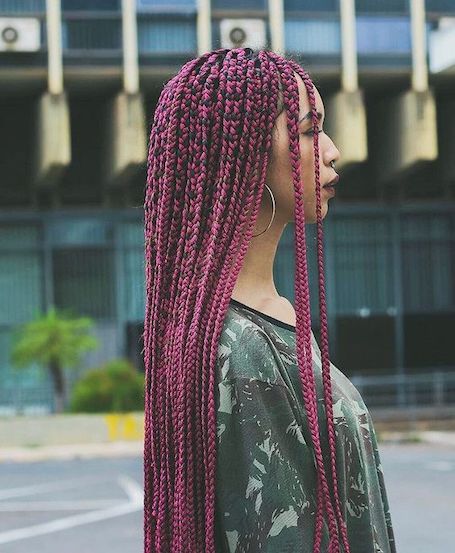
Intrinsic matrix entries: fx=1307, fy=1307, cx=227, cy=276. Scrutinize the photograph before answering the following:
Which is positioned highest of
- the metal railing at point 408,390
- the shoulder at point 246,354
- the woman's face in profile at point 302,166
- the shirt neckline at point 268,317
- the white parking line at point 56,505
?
the woman's face in profile at point 302,166

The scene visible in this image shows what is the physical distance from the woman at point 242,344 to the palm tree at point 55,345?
19867mm

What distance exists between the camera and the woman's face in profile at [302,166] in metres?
2.24

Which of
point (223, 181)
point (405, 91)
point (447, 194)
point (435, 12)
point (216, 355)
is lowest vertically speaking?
point (216, 355)

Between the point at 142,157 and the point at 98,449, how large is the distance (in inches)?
199

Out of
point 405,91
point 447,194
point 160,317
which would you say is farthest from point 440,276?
point 160,317

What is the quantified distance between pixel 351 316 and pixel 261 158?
23749 mm

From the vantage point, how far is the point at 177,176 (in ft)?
7.34

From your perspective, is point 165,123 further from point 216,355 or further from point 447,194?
point 447,194

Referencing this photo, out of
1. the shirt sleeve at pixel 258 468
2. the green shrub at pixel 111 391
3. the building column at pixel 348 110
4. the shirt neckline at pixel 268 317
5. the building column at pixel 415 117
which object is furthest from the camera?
the building column at pixel 415 117

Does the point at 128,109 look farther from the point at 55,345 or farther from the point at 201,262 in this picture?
the point at 201,262

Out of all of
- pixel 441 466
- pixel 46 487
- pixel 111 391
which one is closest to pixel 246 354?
pixel 46 487

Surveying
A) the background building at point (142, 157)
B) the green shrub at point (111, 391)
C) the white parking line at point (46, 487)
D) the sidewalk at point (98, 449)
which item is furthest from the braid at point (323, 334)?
the background building at point (142, 157)

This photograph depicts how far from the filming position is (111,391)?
21719 mm

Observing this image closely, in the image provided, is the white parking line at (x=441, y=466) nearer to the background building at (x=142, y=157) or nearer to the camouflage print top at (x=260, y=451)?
the background building at (x=142, y=157)
